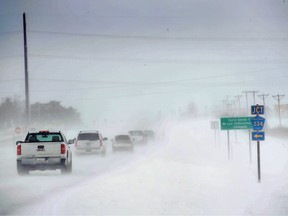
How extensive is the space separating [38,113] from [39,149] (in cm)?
13185

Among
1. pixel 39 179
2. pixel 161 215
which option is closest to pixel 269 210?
pixel 161 215

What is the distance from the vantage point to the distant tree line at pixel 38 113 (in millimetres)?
140375

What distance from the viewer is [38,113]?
150 meters

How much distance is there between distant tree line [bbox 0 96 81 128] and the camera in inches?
5527

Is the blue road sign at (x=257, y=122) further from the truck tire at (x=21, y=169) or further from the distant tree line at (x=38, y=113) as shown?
the distant tree line at (x=38, y=113)

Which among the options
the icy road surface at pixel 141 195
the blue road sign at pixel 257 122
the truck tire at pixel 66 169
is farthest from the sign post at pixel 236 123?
the truck tire at pixel 66 169

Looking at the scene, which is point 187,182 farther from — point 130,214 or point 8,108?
point 8,108

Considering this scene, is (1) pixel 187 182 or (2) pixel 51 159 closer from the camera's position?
(1) pixel 187 182

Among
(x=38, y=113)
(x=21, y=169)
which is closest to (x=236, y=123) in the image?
(x=21, y=169)

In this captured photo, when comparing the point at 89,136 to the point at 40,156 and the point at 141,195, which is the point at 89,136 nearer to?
the point at 40,156

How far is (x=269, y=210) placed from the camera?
43.1ft

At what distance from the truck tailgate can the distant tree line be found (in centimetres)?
10836

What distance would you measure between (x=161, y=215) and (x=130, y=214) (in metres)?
0.68

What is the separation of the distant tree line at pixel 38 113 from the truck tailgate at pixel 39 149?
108365 millimetres
